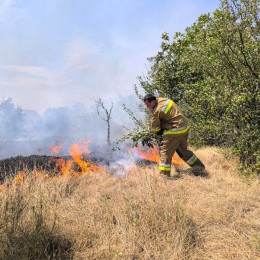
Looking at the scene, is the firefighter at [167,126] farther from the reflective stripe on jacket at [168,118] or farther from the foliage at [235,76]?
the foliage at [235,76]

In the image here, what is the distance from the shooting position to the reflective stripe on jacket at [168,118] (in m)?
5.96

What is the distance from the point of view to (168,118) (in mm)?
6055


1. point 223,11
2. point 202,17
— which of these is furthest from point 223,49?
point 202,17

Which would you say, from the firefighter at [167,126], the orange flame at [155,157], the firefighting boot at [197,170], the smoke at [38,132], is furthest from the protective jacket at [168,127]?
the smoke at [38,132]

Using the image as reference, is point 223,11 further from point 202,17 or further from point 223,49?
point 202,17

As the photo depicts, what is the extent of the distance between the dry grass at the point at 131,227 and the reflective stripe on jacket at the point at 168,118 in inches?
70.1

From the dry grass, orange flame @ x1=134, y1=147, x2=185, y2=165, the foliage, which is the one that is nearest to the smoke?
orange flame @ x1=134, y1=147, x2=185, y2=165

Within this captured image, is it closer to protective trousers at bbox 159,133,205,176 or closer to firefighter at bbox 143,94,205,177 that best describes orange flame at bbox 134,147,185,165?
protective trousers at bbox 159,133,205,176

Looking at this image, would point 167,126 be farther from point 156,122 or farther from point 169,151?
point 169,151

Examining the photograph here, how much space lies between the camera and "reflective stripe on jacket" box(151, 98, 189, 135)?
5.96 m

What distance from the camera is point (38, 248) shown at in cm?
293

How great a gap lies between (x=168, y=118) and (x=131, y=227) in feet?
10.4

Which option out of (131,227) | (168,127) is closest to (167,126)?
(168,127)

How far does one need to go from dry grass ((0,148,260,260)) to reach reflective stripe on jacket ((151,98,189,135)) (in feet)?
5.85
